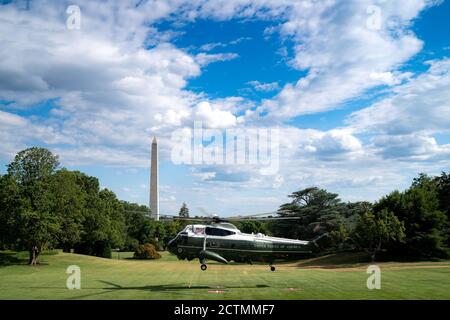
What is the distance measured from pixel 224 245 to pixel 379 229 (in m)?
34.0

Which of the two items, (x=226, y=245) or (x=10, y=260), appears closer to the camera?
(x=226, y=245)

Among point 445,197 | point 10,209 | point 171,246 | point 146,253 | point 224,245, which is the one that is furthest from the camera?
point 146,253

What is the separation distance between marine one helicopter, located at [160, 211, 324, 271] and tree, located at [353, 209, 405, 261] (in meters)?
29.9

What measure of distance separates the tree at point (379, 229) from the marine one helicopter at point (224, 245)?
98.0 feet

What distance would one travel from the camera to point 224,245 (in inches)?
1199

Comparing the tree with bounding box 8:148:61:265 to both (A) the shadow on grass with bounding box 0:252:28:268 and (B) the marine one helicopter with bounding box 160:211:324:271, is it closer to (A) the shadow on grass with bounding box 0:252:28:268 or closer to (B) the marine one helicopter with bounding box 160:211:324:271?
(A) the shadow on grass with bounding box 0:252:28:268

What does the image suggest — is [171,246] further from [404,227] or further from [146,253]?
[146,253]

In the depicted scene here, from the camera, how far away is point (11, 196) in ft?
A: 189

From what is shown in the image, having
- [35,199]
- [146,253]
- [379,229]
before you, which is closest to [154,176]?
[146,253]

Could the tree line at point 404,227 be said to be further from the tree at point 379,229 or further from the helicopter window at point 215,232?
the helicopter window at point 215,232

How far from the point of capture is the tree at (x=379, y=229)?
57406 millimetres
